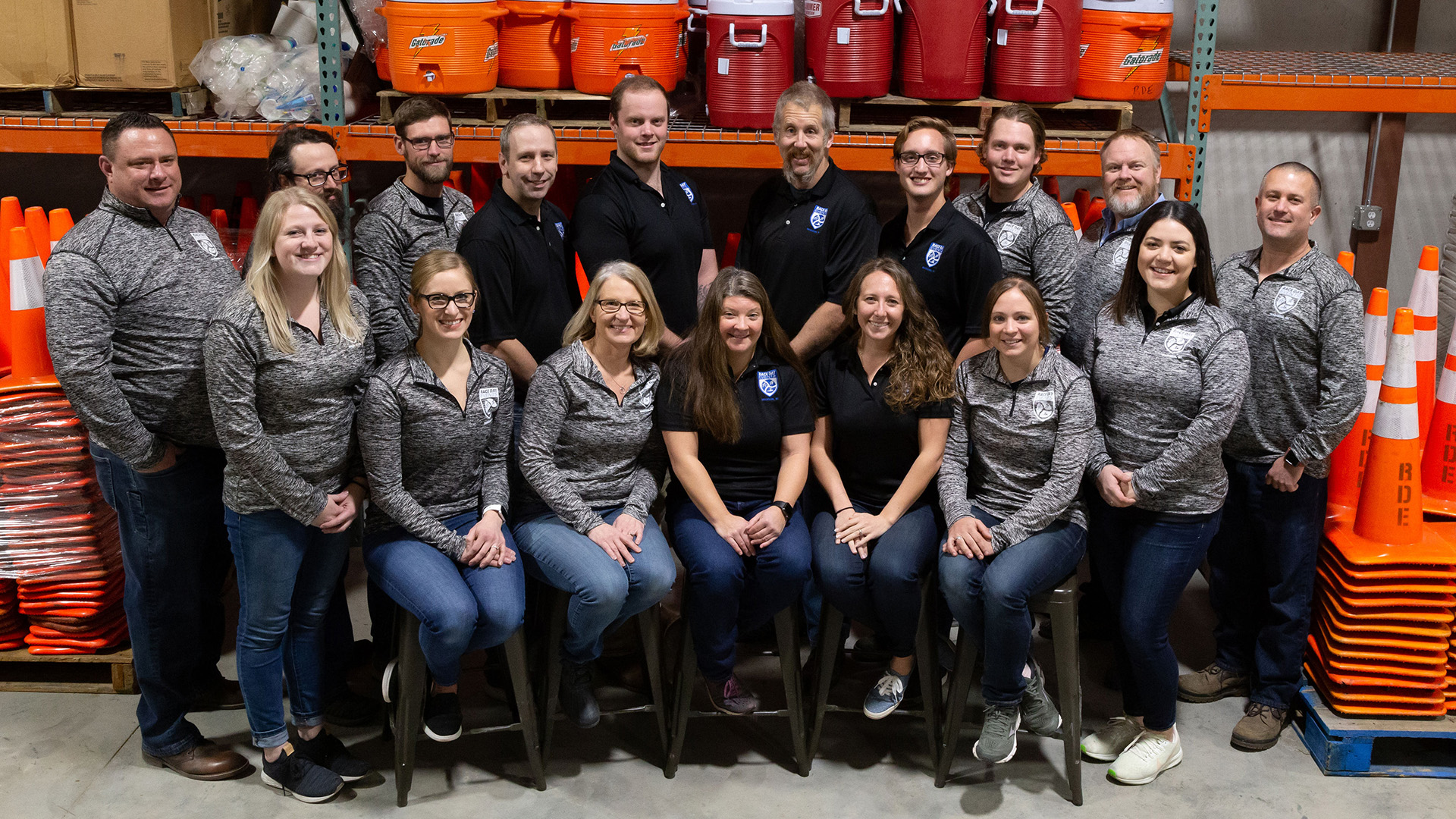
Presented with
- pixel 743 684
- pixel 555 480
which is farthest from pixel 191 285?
pixel 743 684

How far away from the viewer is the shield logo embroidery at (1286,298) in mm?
3381

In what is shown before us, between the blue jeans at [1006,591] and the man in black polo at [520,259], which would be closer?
the blue jeans at [1006,591]

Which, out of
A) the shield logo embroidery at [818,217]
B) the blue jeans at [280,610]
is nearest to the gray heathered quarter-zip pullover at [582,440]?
the blue jeans at [280,610]

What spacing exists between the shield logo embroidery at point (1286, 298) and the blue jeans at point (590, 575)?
1924mm

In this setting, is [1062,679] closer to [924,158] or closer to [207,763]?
[924,158]

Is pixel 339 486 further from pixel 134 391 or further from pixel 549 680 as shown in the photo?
pixel 549 680

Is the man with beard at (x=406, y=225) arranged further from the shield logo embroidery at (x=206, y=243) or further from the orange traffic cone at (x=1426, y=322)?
the orange traffic cone at (x=1426, y=322)

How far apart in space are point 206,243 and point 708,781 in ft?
7.04

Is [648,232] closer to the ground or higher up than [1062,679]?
higher up

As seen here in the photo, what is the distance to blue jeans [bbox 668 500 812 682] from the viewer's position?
11.0 ft

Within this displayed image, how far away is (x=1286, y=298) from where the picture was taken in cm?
340

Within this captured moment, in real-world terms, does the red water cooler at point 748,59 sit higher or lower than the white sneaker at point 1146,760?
higher

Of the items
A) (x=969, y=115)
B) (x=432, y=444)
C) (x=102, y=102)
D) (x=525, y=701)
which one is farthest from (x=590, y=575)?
(x=102, y=102)

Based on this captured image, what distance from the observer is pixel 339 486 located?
10.6 feet
